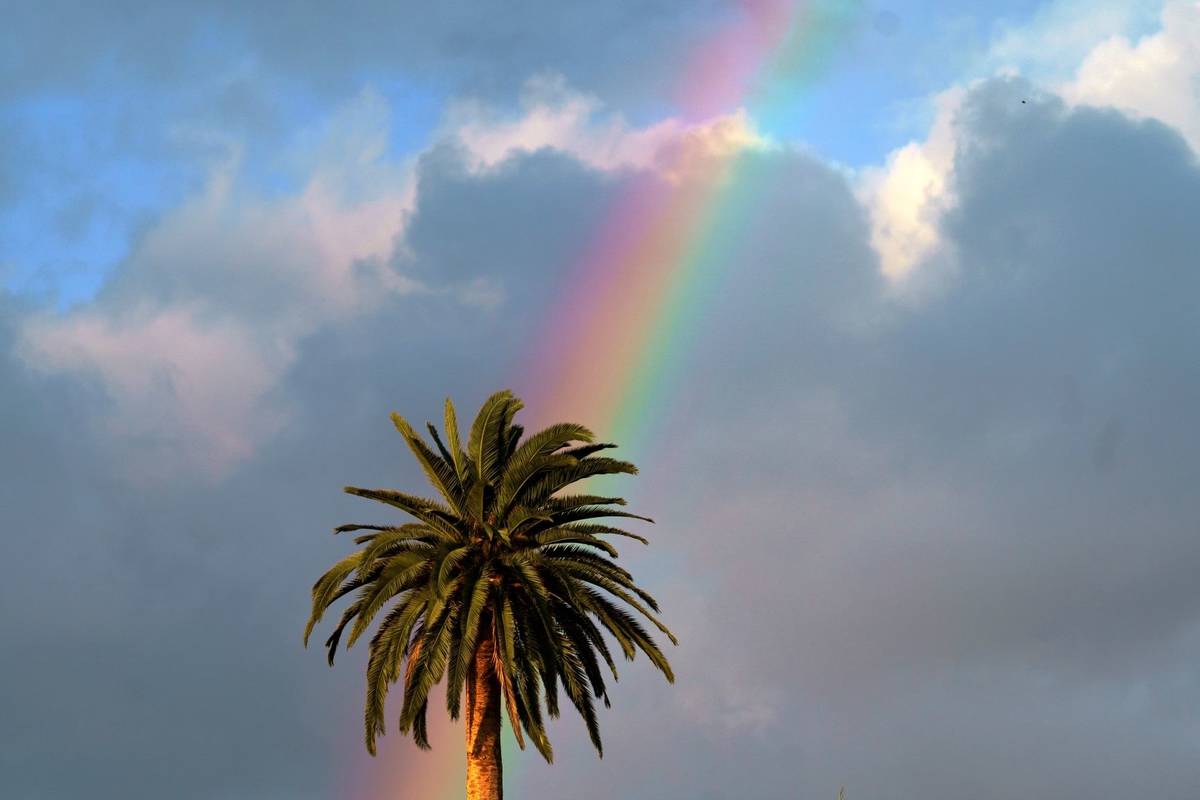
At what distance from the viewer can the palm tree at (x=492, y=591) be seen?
5197 centimetres

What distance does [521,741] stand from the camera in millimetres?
51094

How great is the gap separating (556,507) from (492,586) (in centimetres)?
350

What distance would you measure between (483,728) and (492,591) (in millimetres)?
4302

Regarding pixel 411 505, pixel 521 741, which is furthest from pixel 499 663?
pixel 411 505

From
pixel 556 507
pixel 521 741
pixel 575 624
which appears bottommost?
pixel 521 741

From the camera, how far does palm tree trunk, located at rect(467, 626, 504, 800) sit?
52156 millimetres

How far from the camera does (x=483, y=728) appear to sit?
5275 cm

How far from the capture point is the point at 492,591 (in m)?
53.1

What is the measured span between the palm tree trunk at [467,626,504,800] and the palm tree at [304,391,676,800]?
0.03 meters

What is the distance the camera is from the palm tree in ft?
171

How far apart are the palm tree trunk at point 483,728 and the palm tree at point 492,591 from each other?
0.03 metres

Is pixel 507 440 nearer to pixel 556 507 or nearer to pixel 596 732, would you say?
pixel 556 507

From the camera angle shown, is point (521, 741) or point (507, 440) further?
point (507, 440)

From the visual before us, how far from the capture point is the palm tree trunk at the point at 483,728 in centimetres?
5216
